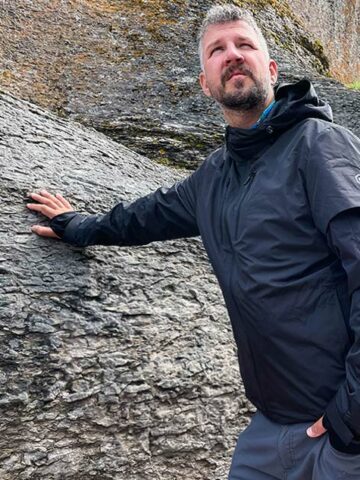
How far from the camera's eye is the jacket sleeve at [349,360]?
252 cm

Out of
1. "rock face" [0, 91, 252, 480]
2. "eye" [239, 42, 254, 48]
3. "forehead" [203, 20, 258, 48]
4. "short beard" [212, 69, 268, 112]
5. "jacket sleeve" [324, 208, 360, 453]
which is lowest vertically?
"rock face" [0, 91, 252, 480]

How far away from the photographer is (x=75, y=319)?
428 centimetres

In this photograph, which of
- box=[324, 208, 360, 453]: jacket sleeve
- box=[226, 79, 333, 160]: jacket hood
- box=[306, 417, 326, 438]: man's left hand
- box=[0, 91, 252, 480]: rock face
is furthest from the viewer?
box=[0, 91, 252, 480]: rock face

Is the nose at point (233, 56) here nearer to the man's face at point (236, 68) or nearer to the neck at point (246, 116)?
the man's face at point (236, 68)

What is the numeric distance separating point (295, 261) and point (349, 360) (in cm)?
50

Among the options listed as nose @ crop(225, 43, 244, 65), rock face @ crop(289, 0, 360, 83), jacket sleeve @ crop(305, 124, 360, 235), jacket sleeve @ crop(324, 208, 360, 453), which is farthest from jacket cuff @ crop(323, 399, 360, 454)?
rock face @ crop(289, 0, 360, 83)

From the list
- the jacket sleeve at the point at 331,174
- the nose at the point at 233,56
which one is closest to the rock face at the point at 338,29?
the nose at the point at 233,56

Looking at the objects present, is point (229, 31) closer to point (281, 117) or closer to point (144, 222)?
point (281, 117)

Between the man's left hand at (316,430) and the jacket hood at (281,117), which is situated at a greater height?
the jacket hood at (281,117)

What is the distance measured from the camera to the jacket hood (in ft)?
10.1

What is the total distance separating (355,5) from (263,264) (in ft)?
82.7

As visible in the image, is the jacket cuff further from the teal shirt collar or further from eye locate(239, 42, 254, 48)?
eye locate(239, 42, 254, 48)

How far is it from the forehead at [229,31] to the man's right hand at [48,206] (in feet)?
5.56

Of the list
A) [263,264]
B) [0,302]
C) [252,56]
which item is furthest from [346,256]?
[0,302]
